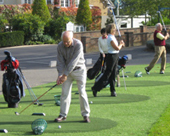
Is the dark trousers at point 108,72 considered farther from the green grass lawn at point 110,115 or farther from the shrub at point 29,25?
the shrub at point 29,25

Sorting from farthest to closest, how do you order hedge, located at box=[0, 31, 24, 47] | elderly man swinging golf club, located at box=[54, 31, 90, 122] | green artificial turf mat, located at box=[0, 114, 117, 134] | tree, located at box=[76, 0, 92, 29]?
tree, located at box=[76, 0, 92, 29], hedge, located at box=[0, 31, 24, 47], elderly man swinging golf club, located at box=[54, 31, 90, 122], green artificial turf mat, located at box=[0, 114, 117, 134]

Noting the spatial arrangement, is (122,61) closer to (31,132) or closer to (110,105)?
(110,105)

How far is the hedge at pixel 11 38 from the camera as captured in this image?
1342 inches

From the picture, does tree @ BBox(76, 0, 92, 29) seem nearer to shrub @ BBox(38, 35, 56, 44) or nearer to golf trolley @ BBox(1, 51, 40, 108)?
shrub @ BBox(38, 35, 56, 44)

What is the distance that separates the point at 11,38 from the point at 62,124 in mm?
28186

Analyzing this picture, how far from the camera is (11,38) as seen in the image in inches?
1359

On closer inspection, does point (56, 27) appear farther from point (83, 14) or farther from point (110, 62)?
point (110, 62)

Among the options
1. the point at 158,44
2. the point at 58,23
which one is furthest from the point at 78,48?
the point at 58,23

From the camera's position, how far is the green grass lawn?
674cm

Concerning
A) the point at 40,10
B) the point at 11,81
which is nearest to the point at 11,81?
the point at 11,81

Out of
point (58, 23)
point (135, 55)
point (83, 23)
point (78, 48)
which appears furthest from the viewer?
point (83, 23)

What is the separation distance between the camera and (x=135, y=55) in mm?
24594

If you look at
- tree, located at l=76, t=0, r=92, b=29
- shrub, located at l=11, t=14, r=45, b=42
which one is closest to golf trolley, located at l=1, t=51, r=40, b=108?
shrub, located at l=11, t=14, r=45, b=42

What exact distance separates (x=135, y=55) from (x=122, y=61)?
13.1 metres
